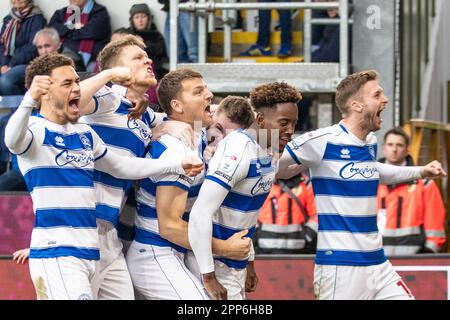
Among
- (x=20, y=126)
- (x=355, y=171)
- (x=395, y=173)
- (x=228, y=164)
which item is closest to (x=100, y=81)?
(x=20, y=126)

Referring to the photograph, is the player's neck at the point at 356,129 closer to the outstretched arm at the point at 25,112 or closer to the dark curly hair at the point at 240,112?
the dark curly hair at the point at 240,112

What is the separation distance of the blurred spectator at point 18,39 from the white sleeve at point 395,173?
450 cm

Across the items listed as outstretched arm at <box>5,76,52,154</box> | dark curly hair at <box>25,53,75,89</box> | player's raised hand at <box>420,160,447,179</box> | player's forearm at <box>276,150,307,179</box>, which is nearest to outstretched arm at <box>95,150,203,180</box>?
dark curly hair at <box>25,53,75,89</box>

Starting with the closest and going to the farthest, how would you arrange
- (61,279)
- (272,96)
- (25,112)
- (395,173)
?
(25,112), (61,279), (272,96), (395,173)

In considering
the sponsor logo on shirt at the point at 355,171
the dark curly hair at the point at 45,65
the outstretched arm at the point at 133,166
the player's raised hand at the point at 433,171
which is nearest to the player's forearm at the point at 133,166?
the outstretched arm at the point at 133,166

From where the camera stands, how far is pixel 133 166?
24.1ft

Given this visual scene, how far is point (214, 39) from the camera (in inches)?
477

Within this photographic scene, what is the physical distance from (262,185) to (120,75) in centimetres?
104

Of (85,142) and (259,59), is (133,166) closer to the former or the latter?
(85,142)

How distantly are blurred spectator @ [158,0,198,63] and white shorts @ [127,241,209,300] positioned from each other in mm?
4335

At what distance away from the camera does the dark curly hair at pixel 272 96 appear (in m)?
7.68

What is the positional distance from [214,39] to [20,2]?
1.80 meters

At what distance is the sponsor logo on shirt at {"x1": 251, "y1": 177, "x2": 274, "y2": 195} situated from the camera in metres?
7.45
